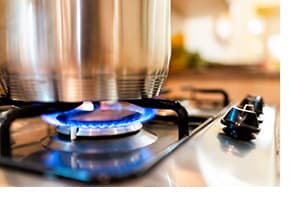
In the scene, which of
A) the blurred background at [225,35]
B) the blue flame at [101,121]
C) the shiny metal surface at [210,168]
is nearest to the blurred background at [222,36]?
the blurred background at [225,35]

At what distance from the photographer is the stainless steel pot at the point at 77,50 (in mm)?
371

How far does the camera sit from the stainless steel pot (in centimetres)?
37

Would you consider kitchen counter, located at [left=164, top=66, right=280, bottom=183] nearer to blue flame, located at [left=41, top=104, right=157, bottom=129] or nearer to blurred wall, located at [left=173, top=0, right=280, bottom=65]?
blurred wall, located at [left=173, top=0, right=280, bottom=65]

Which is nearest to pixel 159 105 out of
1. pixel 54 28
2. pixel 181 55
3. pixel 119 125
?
pixel 119 125

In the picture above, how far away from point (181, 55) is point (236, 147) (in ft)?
5.29

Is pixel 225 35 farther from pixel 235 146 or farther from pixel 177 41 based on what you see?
pixel 235 146

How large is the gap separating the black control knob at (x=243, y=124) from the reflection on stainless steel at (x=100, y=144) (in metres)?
0.11

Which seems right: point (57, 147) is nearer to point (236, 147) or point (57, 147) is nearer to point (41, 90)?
point (41, 90)

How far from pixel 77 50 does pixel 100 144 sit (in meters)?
0.12

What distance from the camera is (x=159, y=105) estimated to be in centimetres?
49

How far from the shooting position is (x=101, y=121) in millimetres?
431

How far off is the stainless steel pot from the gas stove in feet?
0.17

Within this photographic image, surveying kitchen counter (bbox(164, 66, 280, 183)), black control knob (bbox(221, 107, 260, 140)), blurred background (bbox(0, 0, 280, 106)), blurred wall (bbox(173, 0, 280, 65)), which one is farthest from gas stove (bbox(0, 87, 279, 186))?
blurred wall (bbox(173, 0, 280, 65))

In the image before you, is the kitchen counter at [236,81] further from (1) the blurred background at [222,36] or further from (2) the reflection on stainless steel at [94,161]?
(2) the reflection on stainless steel at [94,161]
